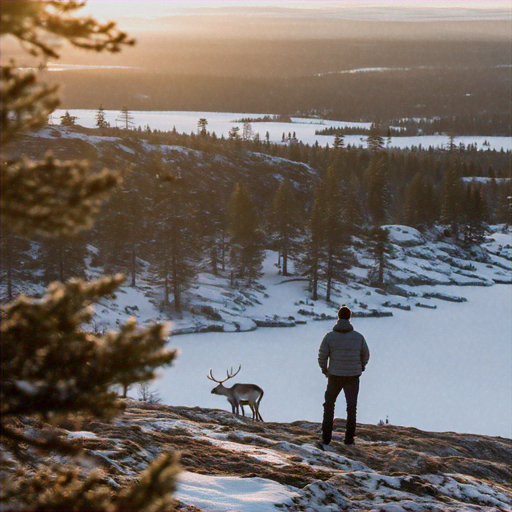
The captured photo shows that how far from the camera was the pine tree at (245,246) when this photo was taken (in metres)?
48.9

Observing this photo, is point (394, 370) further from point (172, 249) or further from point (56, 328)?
point (56, 328)

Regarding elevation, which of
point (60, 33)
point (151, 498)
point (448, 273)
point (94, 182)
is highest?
point (60, 33)

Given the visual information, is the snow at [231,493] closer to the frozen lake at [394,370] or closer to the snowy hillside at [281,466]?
the snowy hillside at [281,466]

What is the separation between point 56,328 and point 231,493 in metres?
4.51

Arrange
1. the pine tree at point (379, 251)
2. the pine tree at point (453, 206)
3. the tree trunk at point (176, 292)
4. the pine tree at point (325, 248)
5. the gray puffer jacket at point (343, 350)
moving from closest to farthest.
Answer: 1. the gray puffer jacket at point (343, 350)
2. the tree trunk at point (176, 292)
3. the pine tree at point (325, 248)
4. the pine tree at point (379, 251)
5. the pine tree at point (453, 206)

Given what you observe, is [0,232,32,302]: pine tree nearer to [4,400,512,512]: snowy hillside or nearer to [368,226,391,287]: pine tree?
[4,400,512,512]: snowy hillside

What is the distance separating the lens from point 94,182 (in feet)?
10.7

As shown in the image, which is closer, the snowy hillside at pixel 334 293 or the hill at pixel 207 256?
the hill at pixel 207 256

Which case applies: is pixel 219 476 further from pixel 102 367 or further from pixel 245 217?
pixel 245 217

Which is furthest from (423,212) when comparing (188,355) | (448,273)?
(188,355)

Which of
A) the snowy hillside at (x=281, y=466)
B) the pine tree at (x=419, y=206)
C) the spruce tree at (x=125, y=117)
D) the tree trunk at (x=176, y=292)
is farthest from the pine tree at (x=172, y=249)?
the spruce tree at (x=125, y=117)

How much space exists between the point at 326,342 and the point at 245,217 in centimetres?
4025

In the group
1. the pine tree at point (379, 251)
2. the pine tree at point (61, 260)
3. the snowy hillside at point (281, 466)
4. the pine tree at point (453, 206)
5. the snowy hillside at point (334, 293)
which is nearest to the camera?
the snowy hillside at point (281, 466)

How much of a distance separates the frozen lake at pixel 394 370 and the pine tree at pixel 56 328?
17910 millimetres
